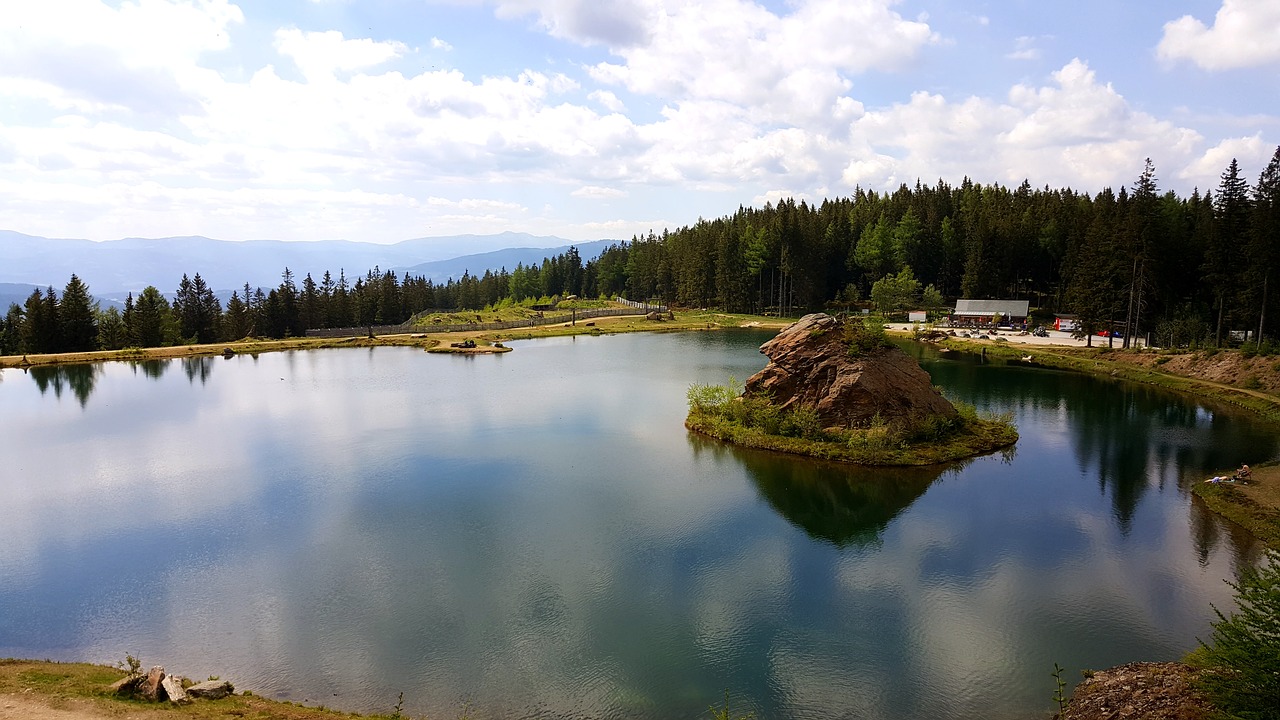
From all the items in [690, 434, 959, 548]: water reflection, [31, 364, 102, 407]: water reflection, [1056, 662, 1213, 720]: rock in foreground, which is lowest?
[1056, 662, 1213, 720]: rock in foreground

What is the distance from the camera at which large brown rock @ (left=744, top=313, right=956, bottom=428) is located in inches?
1390

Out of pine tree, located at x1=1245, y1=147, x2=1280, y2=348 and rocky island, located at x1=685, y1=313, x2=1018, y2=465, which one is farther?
pine tree, located at x1=1245, y1=147, x2=1280, y2=348

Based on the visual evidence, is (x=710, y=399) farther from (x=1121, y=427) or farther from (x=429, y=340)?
(x=429, y=340)

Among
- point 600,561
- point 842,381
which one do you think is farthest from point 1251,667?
point 842,381

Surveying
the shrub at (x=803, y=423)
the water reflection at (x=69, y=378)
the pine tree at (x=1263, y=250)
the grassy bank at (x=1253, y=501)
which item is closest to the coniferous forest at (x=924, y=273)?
the pine tree at (x=1263, y=250)

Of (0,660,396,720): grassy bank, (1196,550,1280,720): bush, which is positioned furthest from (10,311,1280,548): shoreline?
Answer: (0,660,396,720): grassy bank

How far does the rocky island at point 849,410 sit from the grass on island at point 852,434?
6 cm

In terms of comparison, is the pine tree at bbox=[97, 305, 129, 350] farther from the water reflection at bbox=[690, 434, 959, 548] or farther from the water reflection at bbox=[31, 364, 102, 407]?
the water reflection at bbox=[690, 434, 959, 548]

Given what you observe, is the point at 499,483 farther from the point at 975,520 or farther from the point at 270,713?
the point at 975,520

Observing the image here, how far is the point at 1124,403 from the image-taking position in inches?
1820

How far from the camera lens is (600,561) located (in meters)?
21.7

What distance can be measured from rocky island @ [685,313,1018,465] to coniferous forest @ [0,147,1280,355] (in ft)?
110

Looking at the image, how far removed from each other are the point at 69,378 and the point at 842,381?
69.4 m

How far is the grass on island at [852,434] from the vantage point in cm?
3322
